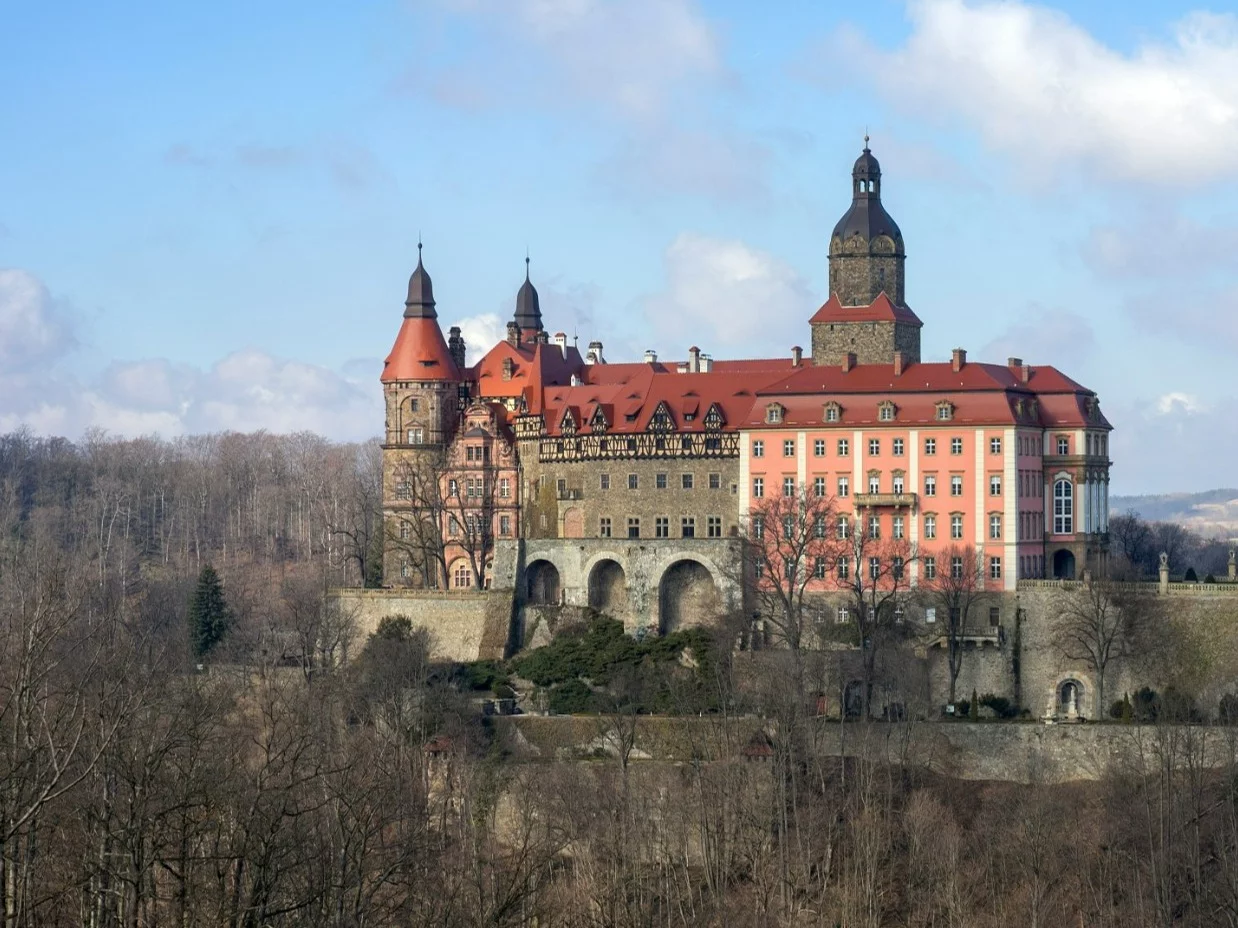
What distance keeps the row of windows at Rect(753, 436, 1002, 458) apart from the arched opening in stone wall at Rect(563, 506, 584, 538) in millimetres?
6611

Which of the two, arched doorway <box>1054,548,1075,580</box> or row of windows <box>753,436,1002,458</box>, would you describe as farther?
arched doorway <box>1054,548,1075,580</box>

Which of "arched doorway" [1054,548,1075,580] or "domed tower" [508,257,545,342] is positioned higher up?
"domed tower" [508,257,545,342]

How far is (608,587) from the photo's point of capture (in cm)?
7400

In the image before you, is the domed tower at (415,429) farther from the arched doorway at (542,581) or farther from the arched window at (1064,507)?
the arched window at (1064,507)

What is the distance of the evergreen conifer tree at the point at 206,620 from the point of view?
76969mm

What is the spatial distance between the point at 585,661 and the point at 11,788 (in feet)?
130

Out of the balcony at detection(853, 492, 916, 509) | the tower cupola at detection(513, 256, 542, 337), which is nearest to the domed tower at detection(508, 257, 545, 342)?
the tower cupola at detection(513, 256, 542, 337)

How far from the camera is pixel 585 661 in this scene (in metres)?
68.2

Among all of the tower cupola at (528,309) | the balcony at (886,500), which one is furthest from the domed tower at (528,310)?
the balcony at (886,500)

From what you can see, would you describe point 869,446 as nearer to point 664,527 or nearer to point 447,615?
point 664,527

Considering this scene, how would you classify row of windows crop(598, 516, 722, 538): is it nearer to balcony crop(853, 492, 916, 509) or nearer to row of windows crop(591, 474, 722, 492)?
row of windows crop(591, 474, 722, 492)

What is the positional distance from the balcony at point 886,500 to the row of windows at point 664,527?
17.6 feet

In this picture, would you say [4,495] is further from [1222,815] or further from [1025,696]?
[1222,815]

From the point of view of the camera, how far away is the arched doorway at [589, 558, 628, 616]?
73.6 metres
